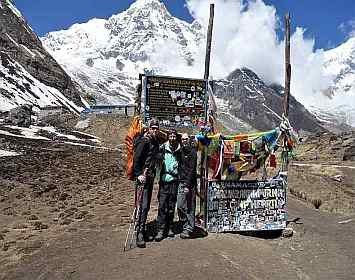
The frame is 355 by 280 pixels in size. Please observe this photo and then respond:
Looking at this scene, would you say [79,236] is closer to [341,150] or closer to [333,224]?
[333,224]

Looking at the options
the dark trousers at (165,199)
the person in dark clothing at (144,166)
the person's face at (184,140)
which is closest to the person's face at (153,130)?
the person in dark clothing at (144,166)

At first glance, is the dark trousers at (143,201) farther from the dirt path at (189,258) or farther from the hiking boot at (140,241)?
the dirt path at (189,258)

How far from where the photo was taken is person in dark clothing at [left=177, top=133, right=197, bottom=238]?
12.5 meters

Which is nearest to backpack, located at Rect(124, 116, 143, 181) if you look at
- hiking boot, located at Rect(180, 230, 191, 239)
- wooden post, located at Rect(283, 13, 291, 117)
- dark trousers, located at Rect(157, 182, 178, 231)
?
dark trousers, located at Rect(157, 182, 178, 231)

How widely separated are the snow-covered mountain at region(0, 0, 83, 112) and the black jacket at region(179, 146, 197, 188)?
79.4m

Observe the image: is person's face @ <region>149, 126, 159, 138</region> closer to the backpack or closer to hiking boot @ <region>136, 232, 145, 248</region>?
the backpack

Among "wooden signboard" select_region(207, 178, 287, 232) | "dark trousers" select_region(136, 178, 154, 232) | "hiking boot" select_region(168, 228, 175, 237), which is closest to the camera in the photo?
"dark trousers" select_region(136, 178, 154, 232)

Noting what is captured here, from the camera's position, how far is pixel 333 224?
55.9 ft

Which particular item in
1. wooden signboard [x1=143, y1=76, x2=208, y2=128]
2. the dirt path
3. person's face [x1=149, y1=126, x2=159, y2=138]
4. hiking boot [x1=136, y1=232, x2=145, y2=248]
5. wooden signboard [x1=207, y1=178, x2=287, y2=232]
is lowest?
the dirt path

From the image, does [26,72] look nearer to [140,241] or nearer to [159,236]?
[159,236]

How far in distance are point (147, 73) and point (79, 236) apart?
14.8 feet

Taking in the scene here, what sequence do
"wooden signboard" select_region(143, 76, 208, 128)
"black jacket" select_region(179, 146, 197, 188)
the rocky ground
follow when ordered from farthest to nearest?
1. "wooden signboard" select_region(143, 76, 208, 128)
2. "black jacket" select_region(179, 146, 197, 188)
3. the rocky ground

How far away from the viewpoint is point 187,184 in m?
12.5

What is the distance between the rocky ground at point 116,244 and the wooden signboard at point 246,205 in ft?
1.24
